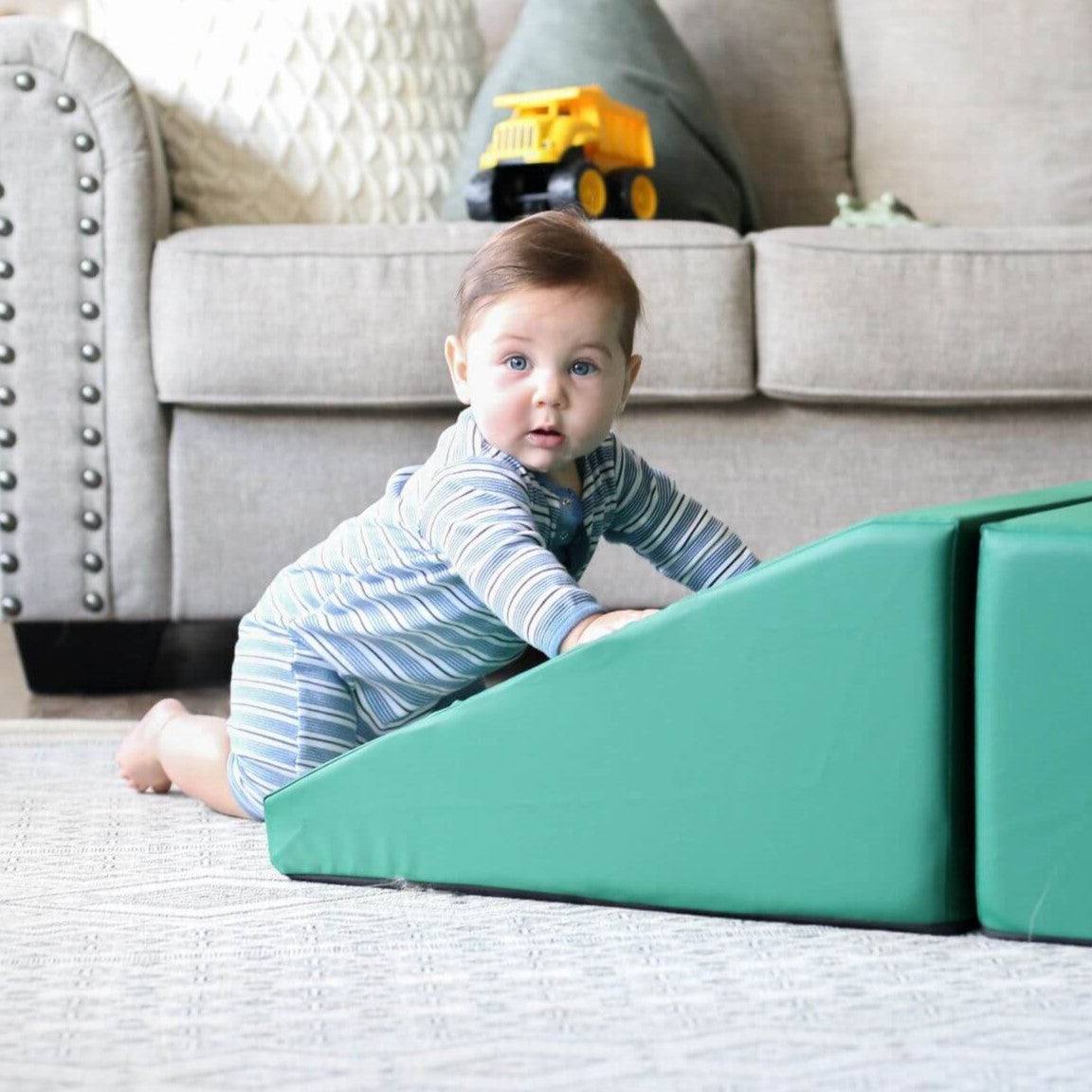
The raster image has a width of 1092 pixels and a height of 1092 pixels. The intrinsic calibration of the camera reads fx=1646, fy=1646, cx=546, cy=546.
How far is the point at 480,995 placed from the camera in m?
0.78

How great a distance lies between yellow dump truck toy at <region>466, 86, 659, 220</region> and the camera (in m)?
1.84

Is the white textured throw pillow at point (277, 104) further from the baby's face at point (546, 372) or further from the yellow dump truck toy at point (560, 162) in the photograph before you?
the baby's face at point (546, 372)

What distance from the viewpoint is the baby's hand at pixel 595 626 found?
949 millimetres

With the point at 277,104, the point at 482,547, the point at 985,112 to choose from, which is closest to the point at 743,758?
the point at 482,547

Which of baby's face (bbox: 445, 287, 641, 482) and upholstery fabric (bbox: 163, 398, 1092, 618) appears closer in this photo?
baby's face (bbox: 445, 287, 641, 482)

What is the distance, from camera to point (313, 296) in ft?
5.47

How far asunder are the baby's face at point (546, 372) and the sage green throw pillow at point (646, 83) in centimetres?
98

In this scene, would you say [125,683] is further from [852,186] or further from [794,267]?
[852,186]

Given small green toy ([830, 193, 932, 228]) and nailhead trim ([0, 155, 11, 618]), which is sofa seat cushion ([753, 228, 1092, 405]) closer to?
small green toy ([830, 193, 932, 228])

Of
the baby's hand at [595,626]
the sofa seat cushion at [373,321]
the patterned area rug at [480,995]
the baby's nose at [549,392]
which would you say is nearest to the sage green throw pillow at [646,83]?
the sofa seat cushion at [373,321]

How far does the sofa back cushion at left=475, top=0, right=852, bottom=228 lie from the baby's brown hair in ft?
4.14

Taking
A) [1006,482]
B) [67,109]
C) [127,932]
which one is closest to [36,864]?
[127,932]

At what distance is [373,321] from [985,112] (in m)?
1.04

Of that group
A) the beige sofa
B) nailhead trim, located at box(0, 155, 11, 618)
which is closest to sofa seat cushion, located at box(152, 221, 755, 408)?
the beige sofa
